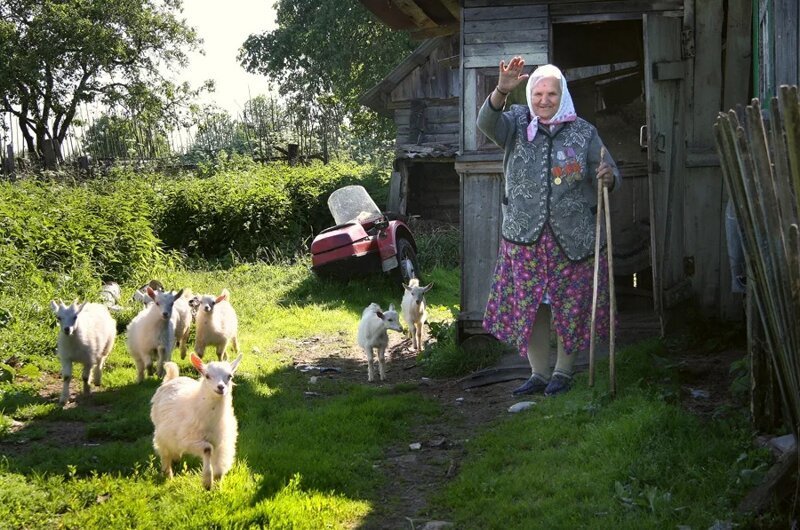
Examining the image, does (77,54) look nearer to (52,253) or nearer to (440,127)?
(440,127)

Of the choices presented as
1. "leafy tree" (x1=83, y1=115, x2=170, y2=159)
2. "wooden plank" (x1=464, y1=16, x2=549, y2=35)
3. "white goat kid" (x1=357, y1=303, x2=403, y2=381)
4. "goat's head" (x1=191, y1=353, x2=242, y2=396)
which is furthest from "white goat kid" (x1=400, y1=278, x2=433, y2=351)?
"leafy tree" (x1=83, y1=115, x2=170, y2=159)

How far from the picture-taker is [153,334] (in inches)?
343

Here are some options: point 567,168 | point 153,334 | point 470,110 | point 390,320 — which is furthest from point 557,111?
point 153,334

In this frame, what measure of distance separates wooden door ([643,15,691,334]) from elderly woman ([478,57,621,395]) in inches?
74.5

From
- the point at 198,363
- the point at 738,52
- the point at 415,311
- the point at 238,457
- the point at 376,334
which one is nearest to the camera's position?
the point at 198,363

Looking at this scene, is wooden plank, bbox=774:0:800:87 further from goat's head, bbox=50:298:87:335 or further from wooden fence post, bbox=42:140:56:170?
wooden fence post, bbox=42:140:56:170

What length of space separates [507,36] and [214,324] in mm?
4192

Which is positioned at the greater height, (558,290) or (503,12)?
(503,12)

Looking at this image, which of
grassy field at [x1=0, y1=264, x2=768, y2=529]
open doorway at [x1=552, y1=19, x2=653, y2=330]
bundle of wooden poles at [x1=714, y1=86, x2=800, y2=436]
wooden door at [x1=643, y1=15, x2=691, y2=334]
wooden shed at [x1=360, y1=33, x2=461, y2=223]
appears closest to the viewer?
bundle of wooden poles at [x1=714, y1=86, x2=800, y2=436]

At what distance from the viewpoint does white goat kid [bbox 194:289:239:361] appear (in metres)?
9.49

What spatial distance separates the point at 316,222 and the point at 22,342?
10363 millimetres

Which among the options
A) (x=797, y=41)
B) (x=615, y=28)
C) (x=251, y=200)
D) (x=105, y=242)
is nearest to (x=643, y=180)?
(x=615, y=28)

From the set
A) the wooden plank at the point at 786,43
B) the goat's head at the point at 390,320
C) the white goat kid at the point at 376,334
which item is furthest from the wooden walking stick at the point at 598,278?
the goat's head at the point at 390,320

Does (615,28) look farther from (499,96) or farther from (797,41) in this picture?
(797,41)
